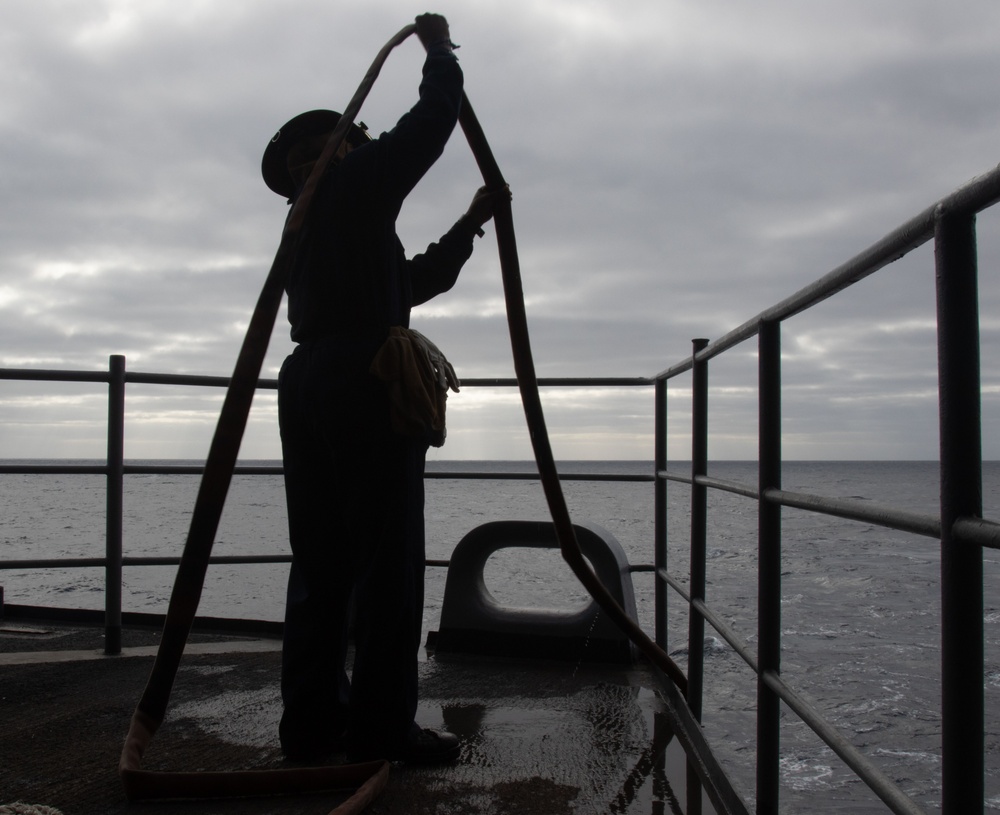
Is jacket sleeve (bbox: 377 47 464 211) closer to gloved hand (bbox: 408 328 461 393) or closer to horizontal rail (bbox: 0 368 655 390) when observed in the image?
gloved hand (bbox: 408 328 461 393)

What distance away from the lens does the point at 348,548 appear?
196 centimetres

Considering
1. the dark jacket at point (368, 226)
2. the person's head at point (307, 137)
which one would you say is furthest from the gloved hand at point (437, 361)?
the person's head at point (307, 137)

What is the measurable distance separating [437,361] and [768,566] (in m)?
0.86

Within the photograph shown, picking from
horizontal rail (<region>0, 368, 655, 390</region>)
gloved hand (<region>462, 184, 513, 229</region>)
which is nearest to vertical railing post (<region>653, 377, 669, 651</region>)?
horizontal rail (<region>0, 368, 655, 390</region>)

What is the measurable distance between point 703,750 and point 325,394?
4.05 feet

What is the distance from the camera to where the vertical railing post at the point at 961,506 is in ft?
2.94

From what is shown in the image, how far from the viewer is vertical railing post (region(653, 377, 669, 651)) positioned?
3062mm

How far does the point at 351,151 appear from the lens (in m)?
1.95

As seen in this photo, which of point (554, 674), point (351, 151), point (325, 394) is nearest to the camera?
point (325, 394)

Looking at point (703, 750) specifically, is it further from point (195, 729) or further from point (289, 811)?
point (195, 729)

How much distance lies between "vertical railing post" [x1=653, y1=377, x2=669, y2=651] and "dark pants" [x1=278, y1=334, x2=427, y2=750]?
4.58 ft

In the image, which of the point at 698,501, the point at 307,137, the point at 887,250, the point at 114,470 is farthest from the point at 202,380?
the point at 887,250

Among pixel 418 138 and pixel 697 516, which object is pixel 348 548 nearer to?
pixel 418 138

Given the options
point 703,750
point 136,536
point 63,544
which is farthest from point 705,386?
point 136,536
